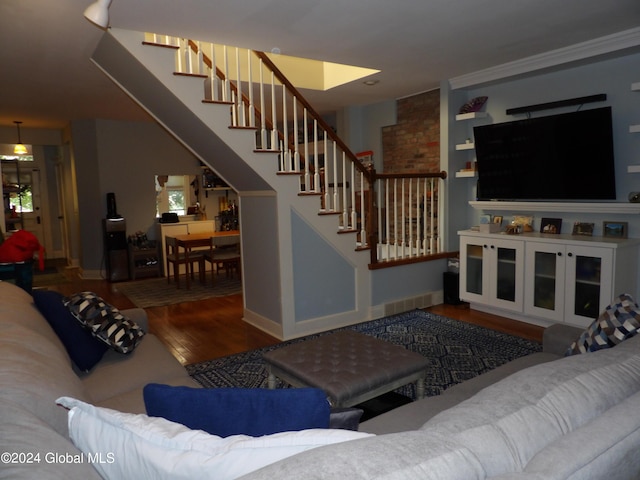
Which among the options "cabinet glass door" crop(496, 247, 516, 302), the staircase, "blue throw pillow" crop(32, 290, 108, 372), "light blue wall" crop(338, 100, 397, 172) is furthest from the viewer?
"light blue wall" crop(338, 100, 397, 172)

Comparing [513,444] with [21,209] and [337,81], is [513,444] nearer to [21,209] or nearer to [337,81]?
[337,81]

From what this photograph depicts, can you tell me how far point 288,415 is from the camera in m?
1.06

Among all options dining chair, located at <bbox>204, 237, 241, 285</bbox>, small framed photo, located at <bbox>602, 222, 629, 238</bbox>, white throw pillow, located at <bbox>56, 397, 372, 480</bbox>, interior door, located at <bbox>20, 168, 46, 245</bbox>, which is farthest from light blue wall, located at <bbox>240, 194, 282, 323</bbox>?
interior door, located at <bbox>20, 168, 46, 245</bbox>

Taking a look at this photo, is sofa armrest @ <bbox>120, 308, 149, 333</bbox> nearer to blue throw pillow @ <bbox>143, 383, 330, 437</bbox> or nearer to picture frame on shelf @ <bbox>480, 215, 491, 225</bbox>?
blue throw pillow @ <bbox>143, 383, 330, 437</bbox>

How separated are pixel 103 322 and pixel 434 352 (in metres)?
2.47

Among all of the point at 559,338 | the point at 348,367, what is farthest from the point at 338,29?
the point at 559,338

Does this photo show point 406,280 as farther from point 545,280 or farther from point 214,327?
point 214,327

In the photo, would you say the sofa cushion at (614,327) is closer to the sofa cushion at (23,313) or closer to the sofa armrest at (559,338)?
the sofa armrest at (559,338)

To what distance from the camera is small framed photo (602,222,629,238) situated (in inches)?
156

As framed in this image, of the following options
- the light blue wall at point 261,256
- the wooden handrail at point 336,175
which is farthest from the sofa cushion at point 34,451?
the light blue wall at point 261,256

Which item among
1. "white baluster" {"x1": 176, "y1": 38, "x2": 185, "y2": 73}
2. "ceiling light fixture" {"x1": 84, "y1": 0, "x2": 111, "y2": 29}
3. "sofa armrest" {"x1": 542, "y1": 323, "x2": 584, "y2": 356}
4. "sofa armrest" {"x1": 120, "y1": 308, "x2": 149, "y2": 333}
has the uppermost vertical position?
"white baluster" {"x1": 176, "y1": 38, "x2": 185, "y2": 73}

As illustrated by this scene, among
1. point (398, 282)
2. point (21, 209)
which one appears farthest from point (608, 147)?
point (21, 209)

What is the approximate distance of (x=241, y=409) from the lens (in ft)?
3.59

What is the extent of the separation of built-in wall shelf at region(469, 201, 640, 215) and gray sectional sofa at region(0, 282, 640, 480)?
2776 millimetres
